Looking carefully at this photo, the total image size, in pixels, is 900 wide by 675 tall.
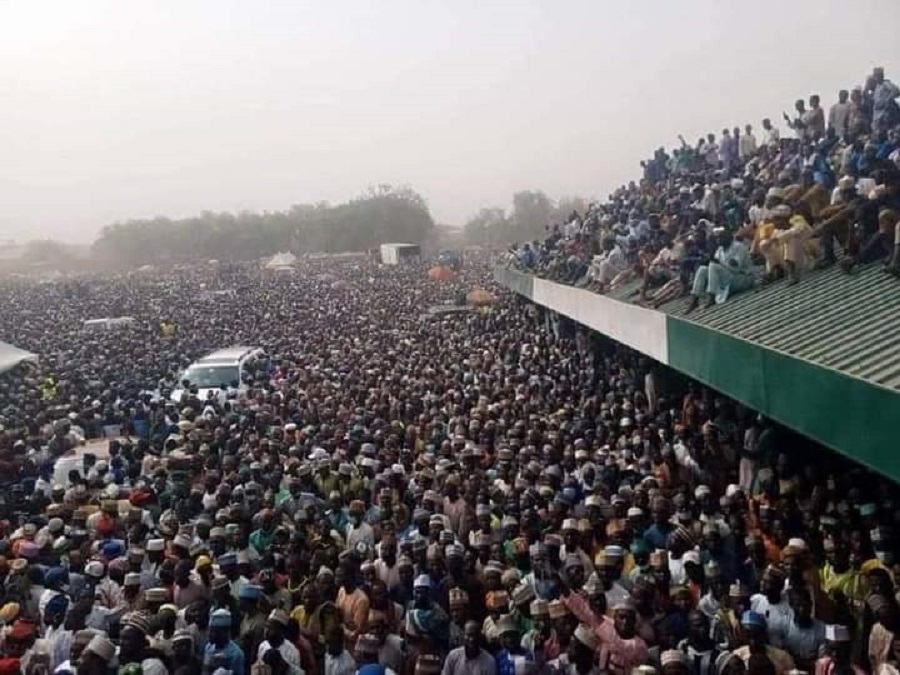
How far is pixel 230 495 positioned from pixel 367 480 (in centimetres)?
154

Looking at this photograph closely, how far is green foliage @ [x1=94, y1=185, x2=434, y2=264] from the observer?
10319 cm

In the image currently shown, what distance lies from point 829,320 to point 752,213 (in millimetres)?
5177

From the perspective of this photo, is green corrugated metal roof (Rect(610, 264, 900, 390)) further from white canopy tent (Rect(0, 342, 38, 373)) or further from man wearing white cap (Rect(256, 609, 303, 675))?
white canopy tent (Rect(0, 342, 38, 373))

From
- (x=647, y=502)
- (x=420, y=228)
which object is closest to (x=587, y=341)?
(x=647, y=502)

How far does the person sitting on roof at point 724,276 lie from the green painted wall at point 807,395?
1270mm

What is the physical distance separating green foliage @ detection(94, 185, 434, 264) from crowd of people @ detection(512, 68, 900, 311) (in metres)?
79.0

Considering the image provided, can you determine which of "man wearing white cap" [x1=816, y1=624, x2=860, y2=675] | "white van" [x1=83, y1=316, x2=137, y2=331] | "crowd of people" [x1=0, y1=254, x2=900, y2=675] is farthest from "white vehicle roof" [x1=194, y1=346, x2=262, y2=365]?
"man wearing white cap" [x1=816, y1=624, x2=860, y2=675]

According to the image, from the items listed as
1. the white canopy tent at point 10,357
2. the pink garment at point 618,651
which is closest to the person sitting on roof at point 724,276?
the pink garment at point 618,651

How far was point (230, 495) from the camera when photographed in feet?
32.3

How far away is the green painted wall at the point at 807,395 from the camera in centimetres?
577

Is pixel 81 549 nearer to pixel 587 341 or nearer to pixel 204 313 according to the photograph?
pixel 587 341

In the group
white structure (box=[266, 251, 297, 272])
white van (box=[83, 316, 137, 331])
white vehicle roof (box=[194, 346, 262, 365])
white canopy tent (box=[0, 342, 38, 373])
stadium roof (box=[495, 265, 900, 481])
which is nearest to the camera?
stadium roof (box=[495, 265, 900, 481])

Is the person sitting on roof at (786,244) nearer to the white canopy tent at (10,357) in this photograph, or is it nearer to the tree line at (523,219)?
the white canopy tent at (10,357)

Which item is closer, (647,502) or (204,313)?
(647,502)
